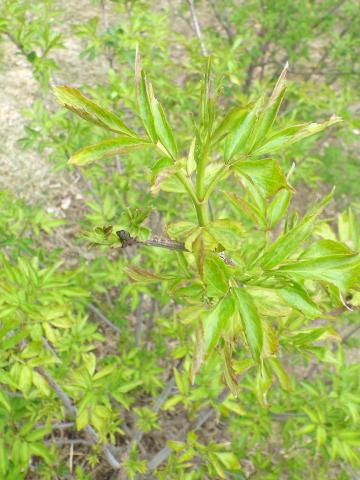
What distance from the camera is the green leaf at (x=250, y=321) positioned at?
1.01 meters

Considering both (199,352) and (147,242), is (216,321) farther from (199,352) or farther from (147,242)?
(147,242)

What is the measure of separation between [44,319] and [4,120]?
363 centimetres

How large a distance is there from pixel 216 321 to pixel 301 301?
0.21m

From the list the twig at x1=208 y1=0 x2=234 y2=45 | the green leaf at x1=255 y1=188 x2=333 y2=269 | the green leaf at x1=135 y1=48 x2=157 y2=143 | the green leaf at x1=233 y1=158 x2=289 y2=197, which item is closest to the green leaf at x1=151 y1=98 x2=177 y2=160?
the green leaf at x1=135 y1=48 x2=157 y2=143

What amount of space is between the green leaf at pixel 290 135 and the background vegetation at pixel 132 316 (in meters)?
0.28

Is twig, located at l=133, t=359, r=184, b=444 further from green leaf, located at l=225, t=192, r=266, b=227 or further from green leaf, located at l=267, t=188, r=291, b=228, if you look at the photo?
green leaf, located at l=225, t=192, r=266, b=227

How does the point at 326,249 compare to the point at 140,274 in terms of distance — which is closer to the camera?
the point at 326,249

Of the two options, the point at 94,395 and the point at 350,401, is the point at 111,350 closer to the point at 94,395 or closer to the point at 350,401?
the point at 94,395

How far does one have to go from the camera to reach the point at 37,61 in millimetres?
2273

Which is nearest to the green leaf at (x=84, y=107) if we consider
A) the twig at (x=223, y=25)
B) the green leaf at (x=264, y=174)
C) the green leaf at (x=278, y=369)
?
the green leaf at (x=264, y=174)

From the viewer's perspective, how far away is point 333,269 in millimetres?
1031

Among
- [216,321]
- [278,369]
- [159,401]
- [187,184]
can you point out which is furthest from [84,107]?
[159,401]

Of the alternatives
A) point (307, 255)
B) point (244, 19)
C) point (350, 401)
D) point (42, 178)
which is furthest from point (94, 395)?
point (244, 19)

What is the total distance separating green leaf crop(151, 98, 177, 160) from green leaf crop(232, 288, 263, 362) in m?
0.35
